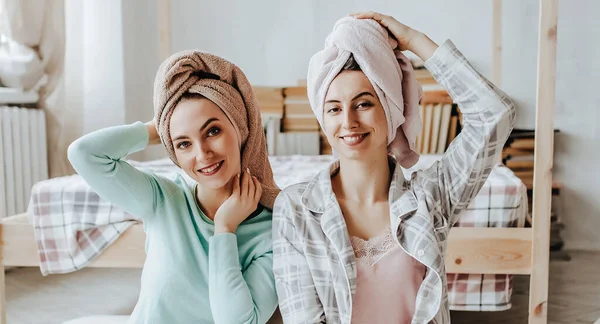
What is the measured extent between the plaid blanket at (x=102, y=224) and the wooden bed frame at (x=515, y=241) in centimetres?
4

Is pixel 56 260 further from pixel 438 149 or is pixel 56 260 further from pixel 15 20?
pixel 438 149

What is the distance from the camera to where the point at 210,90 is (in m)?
0.82

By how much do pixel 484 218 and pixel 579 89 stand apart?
5.90 ft

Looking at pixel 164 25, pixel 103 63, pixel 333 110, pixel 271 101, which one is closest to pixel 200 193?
pixel 333 110

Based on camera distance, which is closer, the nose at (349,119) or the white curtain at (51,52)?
the nose at (349,119)

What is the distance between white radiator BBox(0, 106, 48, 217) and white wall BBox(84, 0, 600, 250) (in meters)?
0.51

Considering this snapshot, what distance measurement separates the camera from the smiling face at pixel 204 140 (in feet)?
2.69

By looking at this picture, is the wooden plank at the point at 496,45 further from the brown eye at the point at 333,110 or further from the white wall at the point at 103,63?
the brown eye at the point at 333,110

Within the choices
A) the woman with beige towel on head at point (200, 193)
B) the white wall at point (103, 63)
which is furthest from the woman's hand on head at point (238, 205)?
the white wall at point (103, 63)

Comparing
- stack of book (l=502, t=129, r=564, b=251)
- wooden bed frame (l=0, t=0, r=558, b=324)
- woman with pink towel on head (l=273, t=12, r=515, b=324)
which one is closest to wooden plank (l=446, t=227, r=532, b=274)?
wooden bed frame (l=0, t=0, r=558, b=324)

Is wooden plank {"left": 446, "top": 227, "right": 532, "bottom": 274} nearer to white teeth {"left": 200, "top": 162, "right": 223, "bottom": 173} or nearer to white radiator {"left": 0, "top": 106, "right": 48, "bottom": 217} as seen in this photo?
white teeth {"left": 200, "top": 162, "right": 223, "bottom": 173}

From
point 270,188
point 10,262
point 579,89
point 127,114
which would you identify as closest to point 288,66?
point 127,114

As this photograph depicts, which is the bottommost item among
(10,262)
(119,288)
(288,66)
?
(119,288)

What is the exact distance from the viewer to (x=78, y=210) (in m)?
1.66
